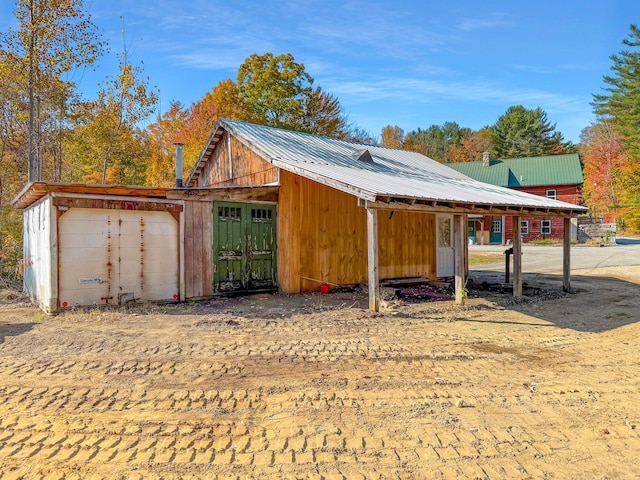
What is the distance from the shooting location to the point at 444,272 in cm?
1381

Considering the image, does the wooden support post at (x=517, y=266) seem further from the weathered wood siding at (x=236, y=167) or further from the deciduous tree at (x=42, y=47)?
the deciduous tree at (x=42, y=47)

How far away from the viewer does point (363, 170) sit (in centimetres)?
1121

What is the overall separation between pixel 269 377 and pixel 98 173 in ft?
90.7

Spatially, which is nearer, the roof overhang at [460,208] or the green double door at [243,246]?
the roof overhang at [460,208]

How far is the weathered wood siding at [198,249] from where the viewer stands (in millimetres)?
9453

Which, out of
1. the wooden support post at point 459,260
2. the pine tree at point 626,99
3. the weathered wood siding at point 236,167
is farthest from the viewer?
the pine tree at point 626,99

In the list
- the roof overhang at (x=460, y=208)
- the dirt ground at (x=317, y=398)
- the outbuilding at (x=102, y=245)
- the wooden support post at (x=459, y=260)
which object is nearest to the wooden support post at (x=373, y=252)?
the roof overhang at (x=460, y=208)

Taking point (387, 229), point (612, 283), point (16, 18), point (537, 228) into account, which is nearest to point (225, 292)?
point (387, 229)

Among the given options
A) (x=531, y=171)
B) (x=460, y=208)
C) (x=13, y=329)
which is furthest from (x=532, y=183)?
(x=13, y=329)

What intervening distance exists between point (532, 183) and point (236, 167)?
32.3 metres

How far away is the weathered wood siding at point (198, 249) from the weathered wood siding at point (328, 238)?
1.80 m

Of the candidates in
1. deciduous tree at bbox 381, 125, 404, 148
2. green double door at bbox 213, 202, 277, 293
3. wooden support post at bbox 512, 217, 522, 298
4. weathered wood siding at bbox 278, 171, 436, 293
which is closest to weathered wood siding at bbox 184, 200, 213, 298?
green double door at bbox 213, 202, 277, 293

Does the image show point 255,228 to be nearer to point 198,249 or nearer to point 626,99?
point 198,249

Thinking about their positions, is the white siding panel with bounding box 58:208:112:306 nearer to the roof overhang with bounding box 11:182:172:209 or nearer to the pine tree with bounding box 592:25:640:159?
the roof overhang with bounding box 11:182:172:209
